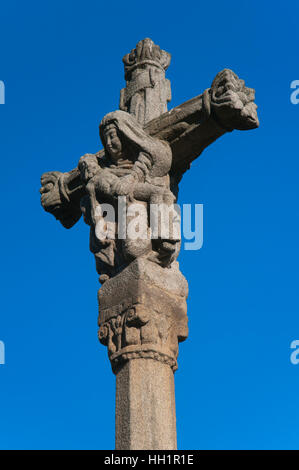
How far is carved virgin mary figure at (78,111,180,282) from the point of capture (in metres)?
8.36

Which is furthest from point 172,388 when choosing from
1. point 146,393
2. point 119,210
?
point 119,210

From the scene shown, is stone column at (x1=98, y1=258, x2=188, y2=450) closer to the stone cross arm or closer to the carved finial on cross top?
the stone cross arm

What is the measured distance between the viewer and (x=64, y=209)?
33.2 feet

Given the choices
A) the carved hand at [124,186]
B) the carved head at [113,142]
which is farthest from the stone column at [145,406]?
the carved head at [113,142]

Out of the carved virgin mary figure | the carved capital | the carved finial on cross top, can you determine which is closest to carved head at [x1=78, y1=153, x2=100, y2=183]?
the carved virgin mary figure

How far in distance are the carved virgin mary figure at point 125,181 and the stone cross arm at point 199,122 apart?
17 cm

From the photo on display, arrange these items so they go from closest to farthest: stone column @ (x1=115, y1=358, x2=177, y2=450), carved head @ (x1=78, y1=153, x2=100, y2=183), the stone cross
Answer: stone column @ (x1=115, y1=358, x2=177, y2=450) → the stone cross → carved head @ (x1=78, y1=153, x2=100, y2=183)

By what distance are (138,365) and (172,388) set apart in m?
0.43

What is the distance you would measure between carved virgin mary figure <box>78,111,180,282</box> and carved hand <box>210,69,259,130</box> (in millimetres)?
851

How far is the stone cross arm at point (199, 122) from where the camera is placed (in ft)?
27.6

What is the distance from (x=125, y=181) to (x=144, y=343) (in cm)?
178

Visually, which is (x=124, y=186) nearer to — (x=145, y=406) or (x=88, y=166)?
(x=88, y=166)

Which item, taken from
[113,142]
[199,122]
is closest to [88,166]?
[113,142]

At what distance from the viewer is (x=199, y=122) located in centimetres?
876
